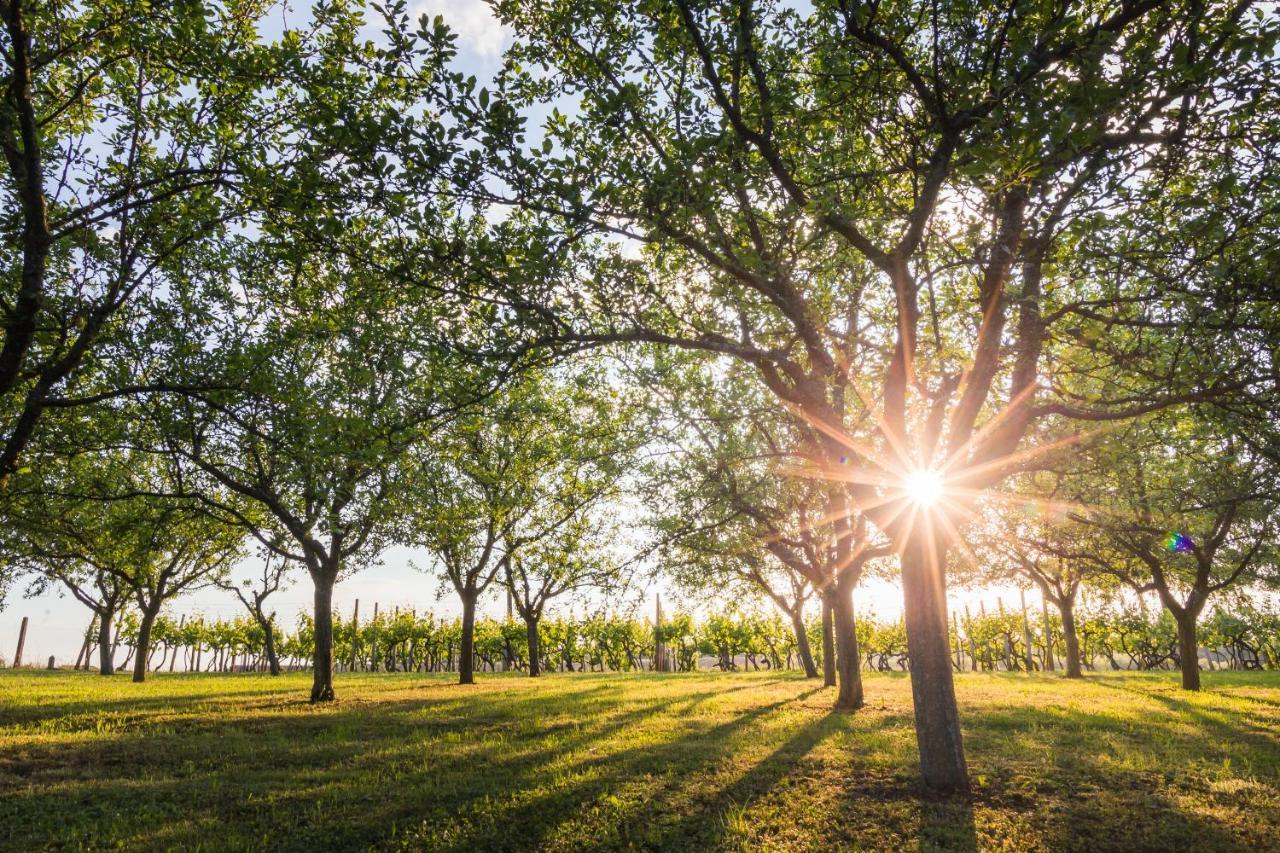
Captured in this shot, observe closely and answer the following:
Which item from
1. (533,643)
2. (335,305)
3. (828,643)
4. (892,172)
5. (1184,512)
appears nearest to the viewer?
(892,172)

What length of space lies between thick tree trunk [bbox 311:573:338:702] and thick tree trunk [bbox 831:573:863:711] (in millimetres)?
15621

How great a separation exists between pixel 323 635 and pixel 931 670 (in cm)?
1862

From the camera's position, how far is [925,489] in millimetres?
9969

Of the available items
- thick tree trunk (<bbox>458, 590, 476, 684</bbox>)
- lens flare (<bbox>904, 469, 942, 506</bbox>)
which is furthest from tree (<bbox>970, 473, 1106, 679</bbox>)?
thick tree trunk (<bbox>458, 590, 476, 684</bbox>)

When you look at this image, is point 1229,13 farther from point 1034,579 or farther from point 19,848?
point 1034,579

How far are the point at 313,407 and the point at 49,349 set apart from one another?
7036 millimetres

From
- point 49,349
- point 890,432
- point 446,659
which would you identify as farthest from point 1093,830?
point 446,659

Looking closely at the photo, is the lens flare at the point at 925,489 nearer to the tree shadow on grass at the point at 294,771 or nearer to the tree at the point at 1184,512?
the tree at the point at 1184,512

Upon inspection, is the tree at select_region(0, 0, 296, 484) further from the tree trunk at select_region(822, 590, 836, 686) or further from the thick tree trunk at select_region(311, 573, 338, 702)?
the tree trunk at select_region(822, 590, 836, 686)

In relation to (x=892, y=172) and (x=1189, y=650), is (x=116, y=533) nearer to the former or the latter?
(x=892, y=172)

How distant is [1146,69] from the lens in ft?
18.7

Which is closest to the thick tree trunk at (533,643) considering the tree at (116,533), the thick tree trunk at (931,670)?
the tree at (116,533)

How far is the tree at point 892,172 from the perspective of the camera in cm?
664

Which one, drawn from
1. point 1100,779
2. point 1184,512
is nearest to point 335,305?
point 1100,779
